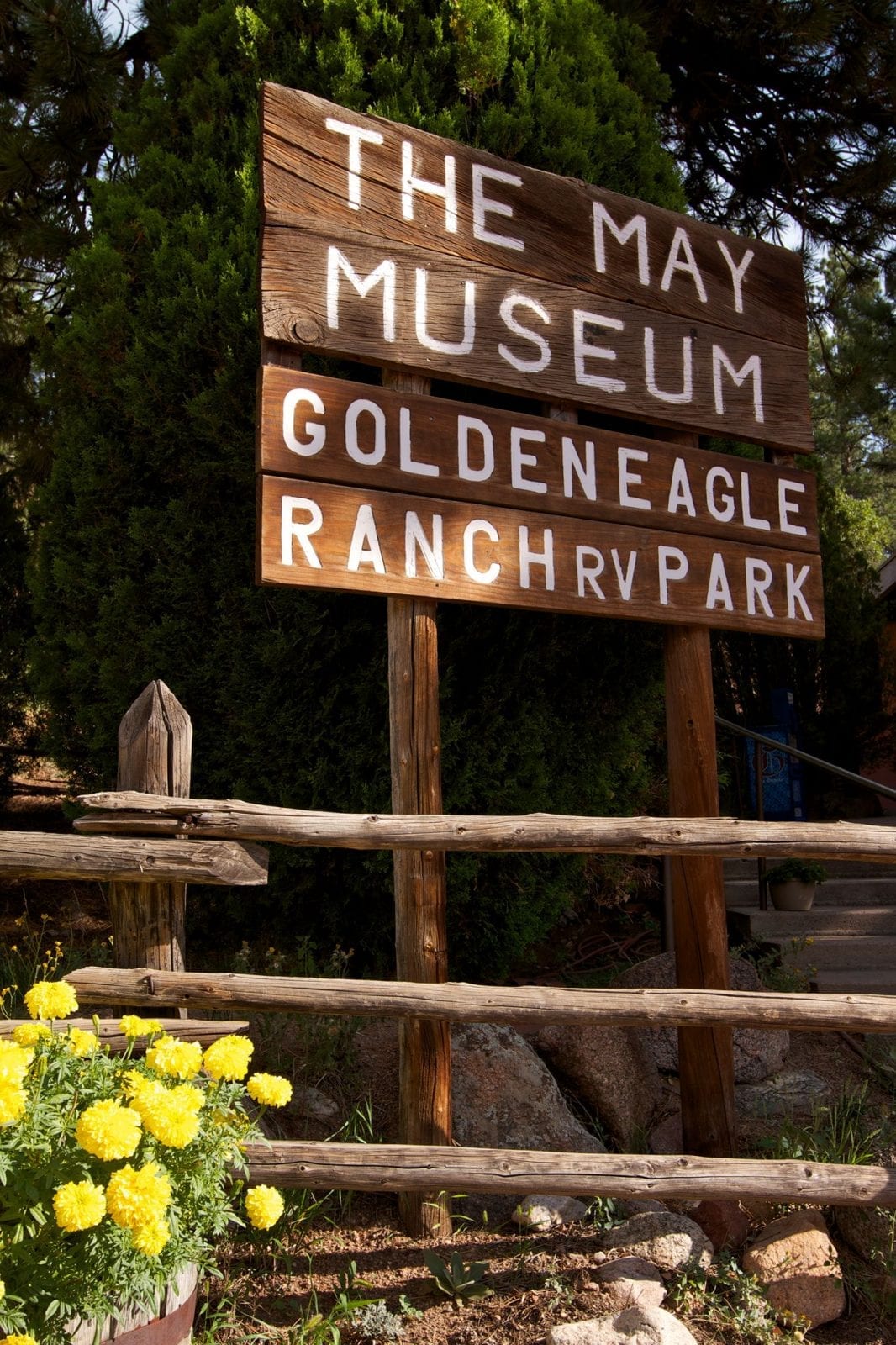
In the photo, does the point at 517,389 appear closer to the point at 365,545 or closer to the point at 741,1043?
the point at 365,545

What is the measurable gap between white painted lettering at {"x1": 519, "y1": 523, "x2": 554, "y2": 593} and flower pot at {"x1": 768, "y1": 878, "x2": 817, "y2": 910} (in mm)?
3428

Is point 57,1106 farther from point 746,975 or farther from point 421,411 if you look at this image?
point 746,975

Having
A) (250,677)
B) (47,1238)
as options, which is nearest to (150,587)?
(250,677)

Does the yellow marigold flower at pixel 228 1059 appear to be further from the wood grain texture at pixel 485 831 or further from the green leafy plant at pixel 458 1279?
the green leafy plant at pixel 458 1279

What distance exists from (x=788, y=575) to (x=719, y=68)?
190 inches

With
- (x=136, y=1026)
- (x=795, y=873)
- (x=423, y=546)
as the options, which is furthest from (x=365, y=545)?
(x=795, y=873)

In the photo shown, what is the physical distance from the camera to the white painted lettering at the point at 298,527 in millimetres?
3082

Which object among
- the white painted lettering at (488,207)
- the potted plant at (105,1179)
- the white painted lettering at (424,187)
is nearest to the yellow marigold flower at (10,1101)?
the potted plant at (105,1179)

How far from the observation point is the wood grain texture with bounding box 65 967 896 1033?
2.84m

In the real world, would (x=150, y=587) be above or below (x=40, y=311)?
below

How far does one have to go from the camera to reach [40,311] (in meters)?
6.41

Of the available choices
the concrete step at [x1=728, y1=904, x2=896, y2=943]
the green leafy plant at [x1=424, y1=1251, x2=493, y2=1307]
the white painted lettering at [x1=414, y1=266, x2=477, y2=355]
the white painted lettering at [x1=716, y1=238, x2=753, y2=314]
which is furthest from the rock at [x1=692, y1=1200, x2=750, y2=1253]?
the white painted lettering at [x1=716, y1=238, x2=753, y2=314]

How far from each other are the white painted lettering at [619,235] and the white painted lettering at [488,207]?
0.34 m

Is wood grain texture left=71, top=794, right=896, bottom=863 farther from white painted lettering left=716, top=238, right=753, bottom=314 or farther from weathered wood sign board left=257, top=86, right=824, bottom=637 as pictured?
white painted lettering left=716, top=238, right=753, bottom=314
